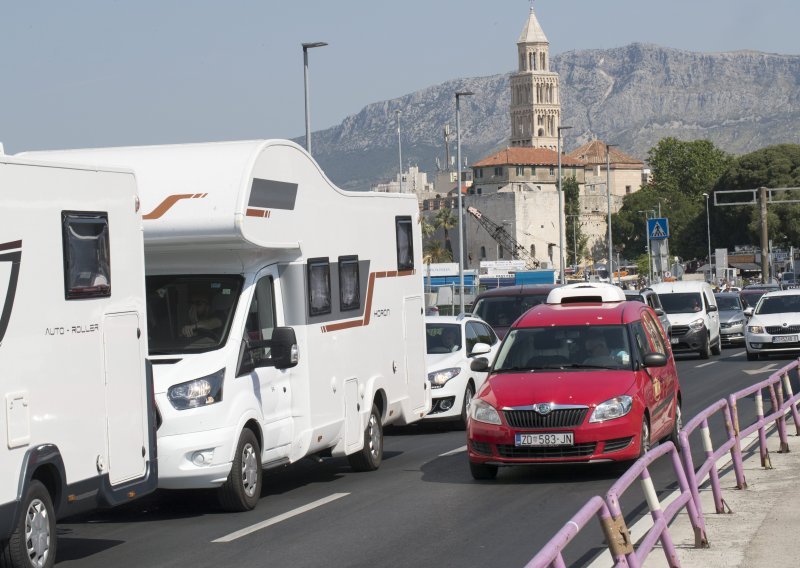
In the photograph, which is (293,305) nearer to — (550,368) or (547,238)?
(550,368)

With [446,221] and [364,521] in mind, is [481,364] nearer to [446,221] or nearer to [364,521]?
[364,521]

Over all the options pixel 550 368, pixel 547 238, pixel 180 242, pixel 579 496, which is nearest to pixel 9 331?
pixel 180 242

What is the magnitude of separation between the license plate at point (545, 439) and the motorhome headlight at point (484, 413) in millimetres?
276

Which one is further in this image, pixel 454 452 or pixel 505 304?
pixel 505 304

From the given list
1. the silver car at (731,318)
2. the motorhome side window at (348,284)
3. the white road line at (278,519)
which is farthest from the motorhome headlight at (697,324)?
the white road line at (278,519)

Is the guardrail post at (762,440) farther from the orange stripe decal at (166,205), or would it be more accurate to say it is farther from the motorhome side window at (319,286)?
the orange stripe decal at (166,205)

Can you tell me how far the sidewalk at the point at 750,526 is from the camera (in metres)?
9.02

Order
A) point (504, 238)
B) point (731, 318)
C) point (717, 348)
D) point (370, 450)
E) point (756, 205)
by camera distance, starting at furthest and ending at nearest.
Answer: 1. point (504, 238)
2. point (756, 205)
3. point (731, 318)
4. point (717, 348)
5. point (370, 450)

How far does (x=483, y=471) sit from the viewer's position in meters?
13.8

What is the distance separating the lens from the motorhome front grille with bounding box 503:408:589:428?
13.1 metres

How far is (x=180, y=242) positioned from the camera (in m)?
12.1

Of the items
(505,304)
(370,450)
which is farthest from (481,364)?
(505,304)

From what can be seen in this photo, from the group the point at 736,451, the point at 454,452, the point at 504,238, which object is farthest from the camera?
the point at 504,238

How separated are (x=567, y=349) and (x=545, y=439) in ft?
5.03
